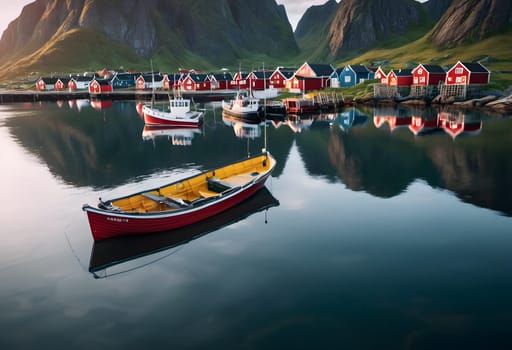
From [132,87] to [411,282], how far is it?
17812cm

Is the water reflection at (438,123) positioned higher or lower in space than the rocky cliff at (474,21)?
lower

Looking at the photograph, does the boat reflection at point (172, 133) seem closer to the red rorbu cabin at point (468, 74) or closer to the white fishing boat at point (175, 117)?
the white fishing boat at point (175, 117)

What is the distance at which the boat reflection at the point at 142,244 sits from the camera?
19.5 m

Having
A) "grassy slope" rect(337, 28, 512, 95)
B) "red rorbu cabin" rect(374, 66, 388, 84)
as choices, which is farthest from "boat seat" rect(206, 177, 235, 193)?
"red rorbu cabin" rect(374, 66, 388, 84)

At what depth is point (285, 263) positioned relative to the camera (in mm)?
19234

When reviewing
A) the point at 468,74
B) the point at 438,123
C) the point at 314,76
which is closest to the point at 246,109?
the point at 438,123

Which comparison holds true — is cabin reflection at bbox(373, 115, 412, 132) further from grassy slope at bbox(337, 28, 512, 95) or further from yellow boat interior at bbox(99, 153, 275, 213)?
yellow boat interior at bbox(99, 153, 275, 213)

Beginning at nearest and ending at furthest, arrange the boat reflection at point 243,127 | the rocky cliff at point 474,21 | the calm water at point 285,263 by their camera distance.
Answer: the calm water at point 285,263 → the boat reflection at point 243,127 → the rocky cliff at point 474,21

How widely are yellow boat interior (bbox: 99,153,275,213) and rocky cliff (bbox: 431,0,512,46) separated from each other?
17438 centimetres

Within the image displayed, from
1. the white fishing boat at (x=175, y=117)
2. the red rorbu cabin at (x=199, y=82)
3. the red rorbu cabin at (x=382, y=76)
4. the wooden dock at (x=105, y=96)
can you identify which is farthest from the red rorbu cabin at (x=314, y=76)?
the white fishing boat at (x=175, y=117)

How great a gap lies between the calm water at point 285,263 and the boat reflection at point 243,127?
17263mm

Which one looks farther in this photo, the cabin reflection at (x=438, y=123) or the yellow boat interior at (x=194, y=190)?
the cabin reflection at (x=438, y=123)

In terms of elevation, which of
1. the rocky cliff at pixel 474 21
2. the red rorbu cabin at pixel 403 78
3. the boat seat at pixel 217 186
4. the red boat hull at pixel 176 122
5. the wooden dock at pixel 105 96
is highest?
the rocky cliff at pixel 474 21

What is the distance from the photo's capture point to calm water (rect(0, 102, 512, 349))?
14258 millimetres
